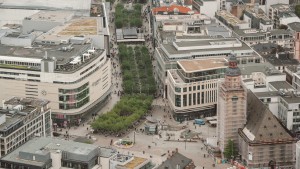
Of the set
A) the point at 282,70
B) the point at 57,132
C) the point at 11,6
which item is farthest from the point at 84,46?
the point at 11,6

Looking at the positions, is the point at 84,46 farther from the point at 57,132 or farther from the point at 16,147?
the point at 16,147

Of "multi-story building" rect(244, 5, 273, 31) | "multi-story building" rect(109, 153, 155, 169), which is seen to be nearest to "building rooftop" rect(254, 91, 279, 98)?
"multi-story building" rect(109, 153, 155, 169)

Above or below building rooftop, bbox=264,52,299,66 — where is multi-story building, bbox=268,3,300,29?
above

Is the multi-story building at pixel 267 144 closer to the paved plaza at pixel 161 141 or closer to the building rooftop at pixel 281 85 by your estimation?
the paved plaza at pixel 161 141

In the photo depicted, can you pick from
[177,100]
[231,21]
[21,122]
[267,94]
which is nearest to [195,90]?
[177,100]

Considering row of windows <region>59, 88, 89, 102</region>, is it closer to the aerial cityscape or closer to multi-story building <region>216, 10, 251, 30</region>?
the aerial cityscape

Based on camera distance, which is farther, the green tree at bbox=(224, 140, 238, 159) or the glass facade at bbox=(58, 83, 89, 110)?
the glass facade at bbox=(58, 83, 89, 110)

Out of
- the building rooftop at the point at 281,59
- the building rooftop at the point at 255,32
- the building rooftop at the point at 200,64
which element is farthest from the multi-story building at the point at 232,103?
the building rooftop at the point at 255,32
